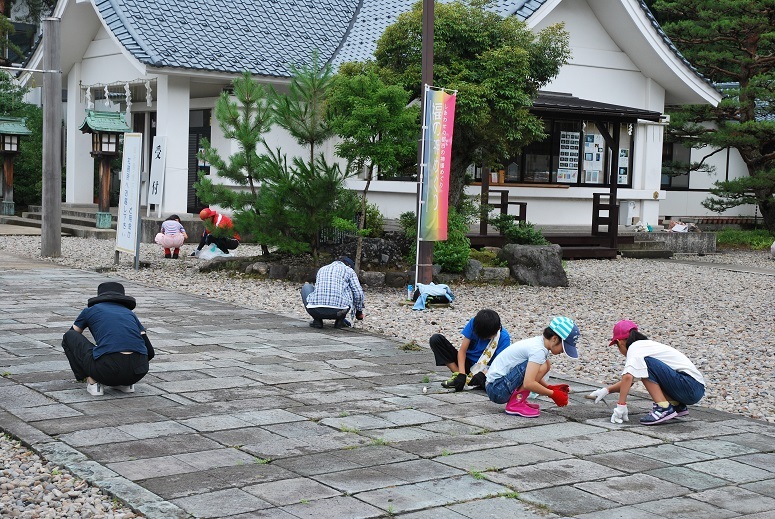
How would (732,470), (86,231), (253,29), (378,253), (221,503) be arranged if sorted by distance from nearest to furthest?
(221,503) → (732,470) → (378,253) → (86,231) → (253,29)

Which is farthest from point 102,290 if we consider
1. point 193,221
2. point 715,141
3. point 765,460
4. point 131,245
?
point 715,141

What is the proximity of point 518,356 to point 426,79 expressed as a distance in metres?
6.69

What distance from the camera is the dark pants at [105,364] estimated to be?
22.2ft

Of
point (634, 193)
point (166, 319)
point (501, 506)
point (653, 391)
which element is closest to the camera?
point (501, 506)

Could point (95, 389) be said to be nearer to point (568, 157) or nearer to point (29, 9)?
point (568, 157)

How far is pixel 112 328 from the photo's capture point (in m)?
6.82

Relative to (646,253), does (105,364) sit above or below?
below

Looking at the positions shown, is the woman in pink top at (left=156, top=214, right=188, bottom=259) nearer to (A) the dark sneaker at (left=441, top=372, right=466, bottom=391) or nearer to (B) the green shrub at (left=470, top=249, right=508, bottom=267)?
(B) the green shrub at (left=470, top=249, right=508, bottom=267)

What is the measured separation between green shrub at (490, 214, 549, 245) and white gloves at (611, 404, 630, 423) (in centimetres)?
949

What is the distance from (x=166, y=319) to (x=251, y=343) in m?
1.66

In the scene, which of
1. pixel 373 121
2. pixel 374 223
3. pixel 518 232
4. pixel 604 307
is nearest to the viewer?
pixel 604 307

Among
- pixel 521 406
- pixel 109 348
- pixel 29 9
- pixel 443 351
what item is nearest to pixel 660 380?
pixel 521 406

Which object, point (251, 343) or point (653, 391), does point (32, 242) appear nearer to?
point (251, 343)

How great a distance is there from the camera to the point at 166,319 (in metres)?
10.6
